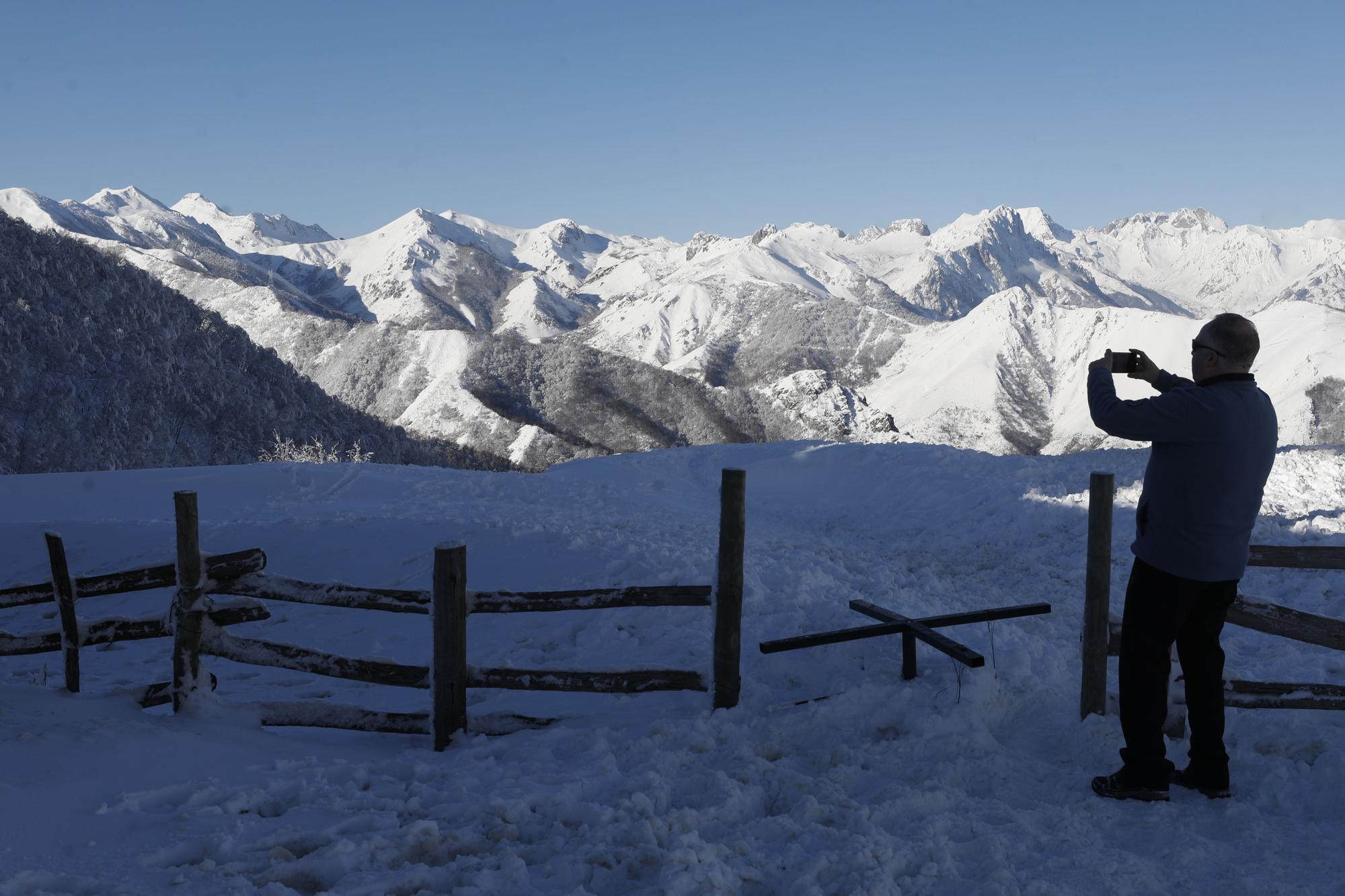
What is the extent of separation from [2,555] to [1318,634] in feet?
60.5

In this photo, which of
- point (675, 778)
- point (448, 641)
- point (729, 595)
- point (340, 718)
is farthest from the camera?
point (729, 595)

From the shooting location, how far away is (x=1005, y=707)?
6.22 m

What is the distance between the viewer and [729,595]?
244 inches

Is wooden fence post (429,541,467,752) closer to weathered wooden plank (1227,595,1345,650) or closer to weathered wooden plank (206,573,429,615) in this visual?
weathered wooden plank (206,573,429,615)

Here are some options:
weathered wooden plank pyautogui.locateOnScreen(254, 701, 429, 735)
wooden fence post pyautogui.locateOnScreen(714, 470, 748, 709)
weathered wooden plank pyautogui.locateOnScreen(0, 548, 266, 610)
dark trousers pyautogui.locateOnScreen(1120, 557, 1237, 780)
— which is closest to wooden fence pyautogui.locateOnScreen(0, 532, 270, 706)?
weathered wooden plank pyautogui.locateOnScreen(0, 548, 266, 610)

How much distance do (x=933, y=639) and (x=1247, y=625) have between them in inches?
78.3

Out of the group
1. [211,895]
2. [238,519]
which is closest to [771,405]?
[238,519]

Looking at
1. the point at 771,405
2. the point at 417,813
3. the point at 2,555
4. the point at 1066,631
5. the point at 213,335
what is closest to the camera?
Answer: the point at 417,813

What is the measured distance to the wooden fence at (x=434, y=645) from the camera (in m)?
6.01

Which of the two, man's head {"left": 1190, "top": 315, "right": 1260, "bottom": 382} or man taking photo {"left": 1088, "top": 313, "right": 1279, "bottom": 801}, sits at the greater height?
man's head {"left": 1190, "top": 315, "right": 1260, "bottom": 382}

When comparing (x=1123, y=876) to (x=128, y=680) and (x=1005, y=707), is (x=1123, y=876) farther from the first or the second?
(x=128, y=680)

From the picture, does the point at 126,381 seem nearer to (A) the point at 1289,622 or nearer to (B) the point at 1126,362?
(B) the point at 1126,362

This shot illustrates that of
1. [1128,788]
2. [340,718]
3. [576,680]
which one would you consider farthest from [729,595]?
[340,718]

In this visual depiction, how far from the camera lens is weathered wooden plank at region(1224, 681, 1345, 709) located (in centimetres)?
557
